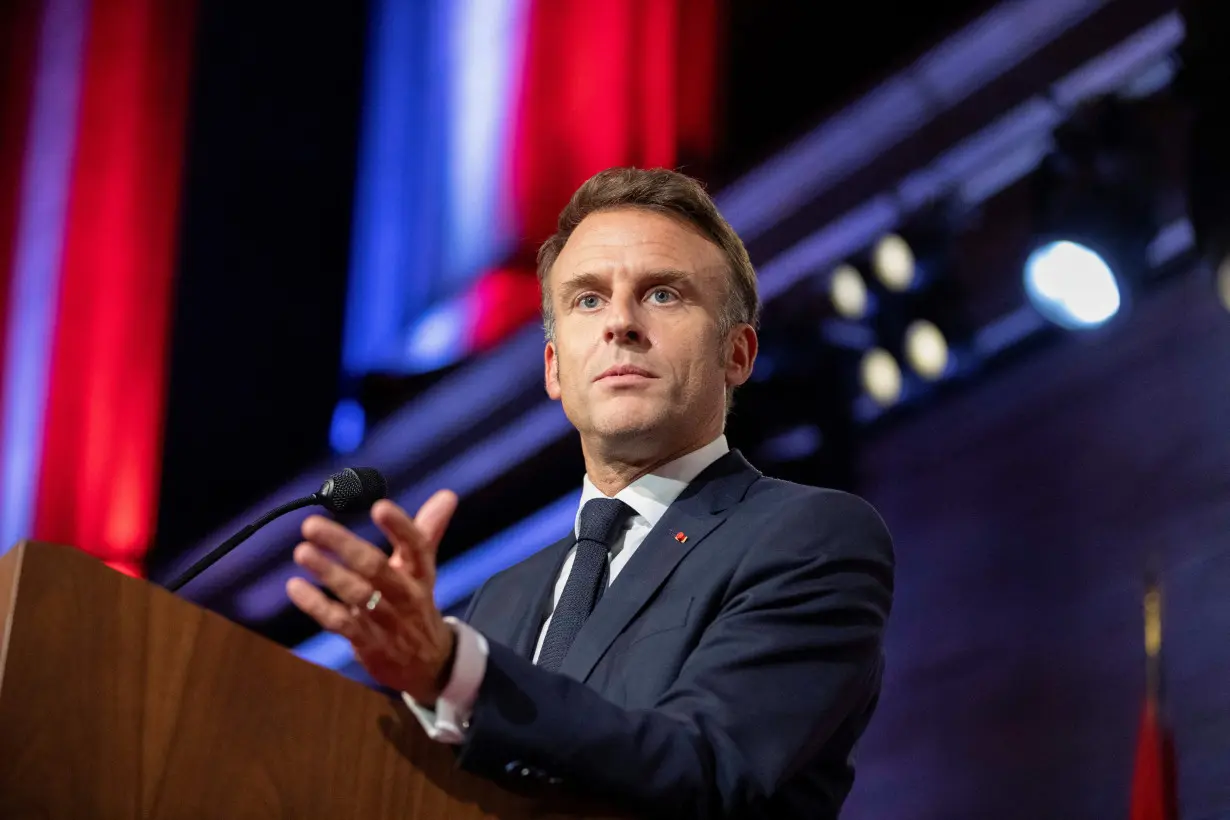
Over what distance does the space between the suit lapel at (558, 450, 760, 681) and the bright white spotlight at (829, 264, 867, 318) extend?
72.8 inches

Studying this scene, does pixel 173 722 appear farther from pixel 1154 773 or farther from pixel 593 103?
pixel 593 103

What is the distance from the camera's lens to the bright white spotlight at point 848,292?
11.9ft

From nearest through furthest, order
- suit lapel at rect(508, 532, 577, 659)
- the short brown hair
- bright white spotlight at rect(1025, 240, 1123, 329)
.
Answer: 1. suit lapel at rect(508, 532, 577, 659)
2. the short brown hair
3. bright white spotlight at rect(1025, 240, 1123, 329)

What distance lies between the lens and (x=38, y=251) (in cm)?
427

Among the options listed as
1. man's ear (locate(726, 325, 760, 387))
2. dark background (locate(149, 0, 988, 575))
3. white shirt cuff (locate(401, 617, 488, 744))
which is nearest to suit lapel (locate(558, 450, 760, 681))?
man's ear (locate(726, 325, 760, 387))

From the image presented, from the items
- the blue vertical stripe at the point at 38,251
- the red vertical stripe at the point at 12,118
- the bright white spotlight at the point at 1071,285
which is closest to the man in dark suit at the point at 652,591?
the bright white spotlight at the point at 1071,285

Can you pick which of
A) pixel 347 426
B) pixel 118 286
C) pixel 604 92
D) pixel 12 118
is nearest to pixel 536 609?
pixel 347 426

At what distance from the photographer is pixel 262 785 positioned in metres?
1.02

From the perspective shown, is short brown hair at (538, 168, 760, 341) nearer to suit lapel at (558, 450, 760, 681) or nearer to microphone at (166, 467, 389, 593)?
suit lapel at (558, 450, 760, 681)

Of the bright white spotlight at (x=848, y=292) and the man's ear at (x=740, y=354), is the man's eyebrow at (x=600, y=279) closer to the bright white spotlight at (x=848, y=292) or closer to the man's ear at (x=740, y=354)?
the man's ear at (x=740, y=354)

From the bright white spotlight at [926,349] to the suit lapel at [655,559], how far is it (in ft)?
6.18

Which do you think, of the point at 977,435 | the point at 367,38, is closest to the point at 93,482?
the point at 367,38

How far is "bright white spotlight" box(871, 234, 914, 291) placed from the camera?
3570 millimetres

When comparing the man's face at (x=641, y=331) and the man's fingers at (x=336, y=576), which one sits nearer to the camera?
the man's fingers at (x=336, y=576)
